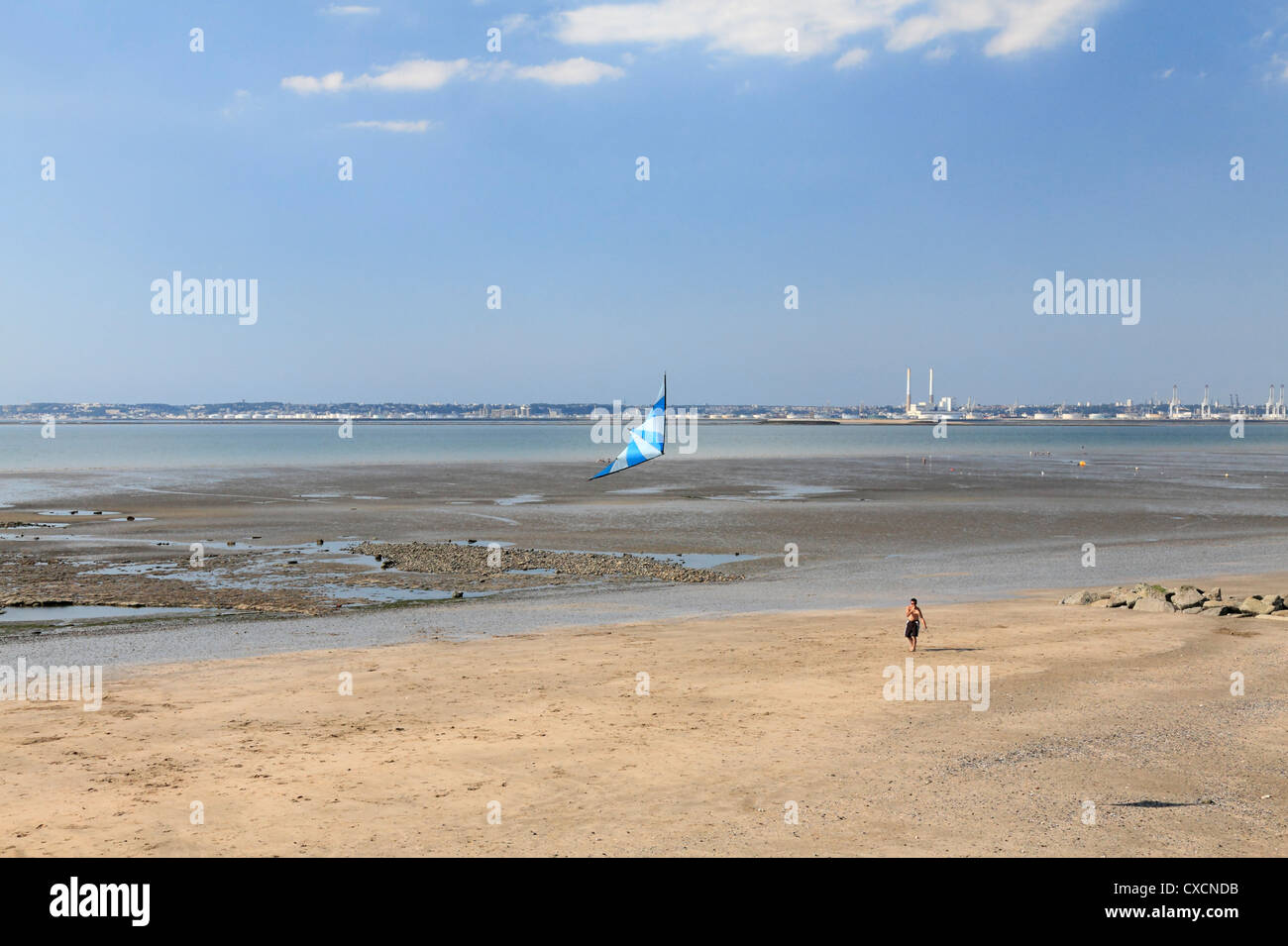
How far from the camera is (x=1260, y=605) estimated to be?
2869 cm

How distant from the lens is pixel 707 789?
14.7 metres

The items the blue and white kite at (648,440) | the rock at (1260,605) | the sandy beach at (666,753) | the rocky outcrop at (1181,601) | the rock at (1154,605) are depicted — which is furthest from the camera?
the rock at (1154,605)

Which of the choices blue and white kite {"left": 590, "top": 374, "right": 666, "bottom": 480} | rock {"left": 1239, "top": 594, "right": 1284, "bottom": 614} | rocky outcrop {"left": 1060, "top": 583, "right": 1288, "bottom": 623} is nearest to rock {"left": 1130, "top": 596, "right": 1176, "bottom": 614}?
rocky outcrop {"left": 1060, "top": 583, "right": 1288, "bottom": 623}

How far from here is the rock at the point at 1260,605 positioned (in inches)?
1122

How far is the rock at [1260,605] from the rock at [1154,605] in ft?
6.25

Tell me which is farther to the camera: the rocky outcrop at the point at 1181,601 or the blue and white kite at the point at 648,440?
the rocky outcrop at the point at 1181,601

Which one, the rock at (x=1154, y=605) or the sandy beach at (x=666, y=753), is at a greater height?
the rock at (x=1154, y=605)

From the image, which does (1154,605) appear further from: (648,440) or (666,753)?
(666,753)

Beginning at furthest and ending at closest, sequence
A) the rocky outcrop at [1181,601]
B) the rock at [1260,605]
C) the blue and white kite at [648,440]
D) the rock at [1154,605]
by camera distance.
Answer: the rock at [1154,605]
the rocky outcrop at [1181,601]
the rock at [1260,605]
the blue and white kite at [648,440]

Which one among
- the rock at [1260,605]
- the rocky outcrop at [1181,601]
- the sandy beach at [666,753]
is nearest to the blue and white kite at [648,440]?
the sandy beach at [666,753]

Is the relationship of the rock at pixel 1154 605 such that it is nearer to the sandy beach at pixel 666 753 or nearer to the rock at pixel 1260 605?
the rock at pixel 1260 605
